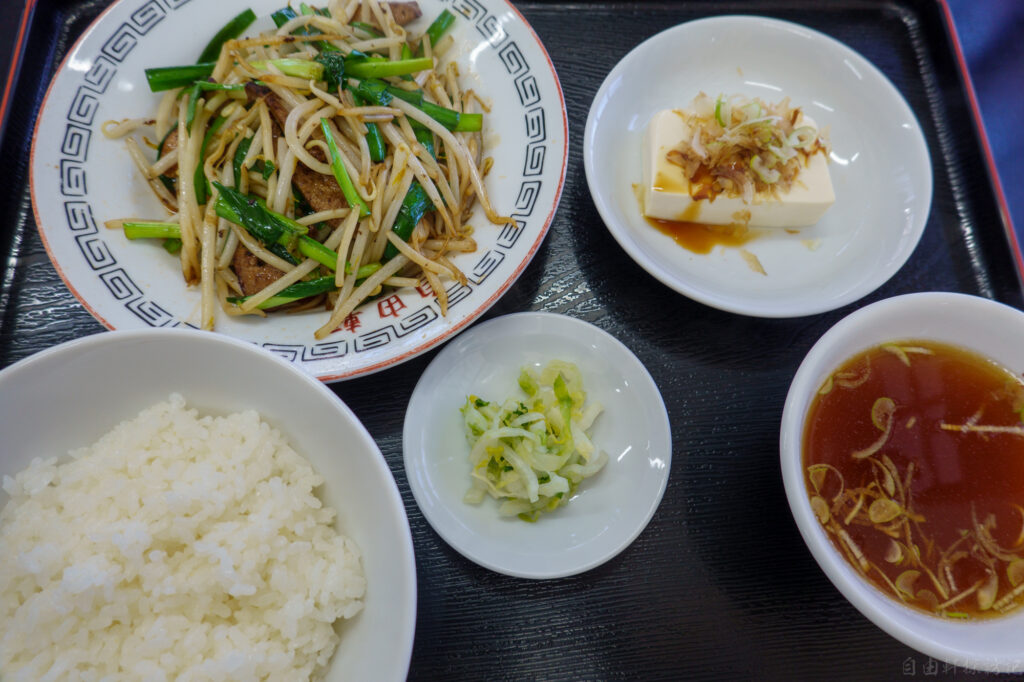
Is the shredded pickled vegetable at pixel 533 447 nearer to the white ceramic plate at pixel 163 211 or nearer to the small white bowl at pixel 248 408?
the white ceramic plate at pixel 163 211

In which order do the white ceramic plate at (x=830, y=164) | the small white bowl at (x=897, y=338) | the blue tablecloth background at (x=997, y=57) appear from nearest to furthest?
1. the small white bowl at (x=897, y=338)
2. the white ceramic plate at (x=830, y=164)
3. the blue tablecloth background at (x=997, y=57)

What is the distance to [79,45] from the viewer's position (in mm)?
1792

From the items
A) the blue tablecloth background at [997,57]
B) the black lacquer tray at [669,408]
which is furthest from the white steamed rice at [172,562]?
the blue tablecloth background at [997,57]

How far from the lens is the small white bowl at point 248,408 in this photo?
1.17 metres

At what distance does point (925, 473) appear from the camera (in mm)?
1602

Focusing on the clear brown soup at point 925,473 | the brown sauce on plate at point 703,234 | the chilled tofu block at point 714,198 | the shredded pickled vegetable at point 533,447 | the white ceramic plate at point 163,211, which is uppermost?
the white ceramic plate at point 163,211

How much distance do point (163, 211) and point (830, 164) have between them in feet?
7.56

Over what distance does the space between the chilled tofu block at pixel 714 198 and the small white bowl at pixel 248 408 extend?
131 centimetres

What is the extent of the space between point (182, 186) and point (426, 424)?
3.31 ft

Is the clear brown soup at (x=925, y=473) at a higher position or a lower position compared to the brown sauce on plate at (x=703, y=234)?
lower

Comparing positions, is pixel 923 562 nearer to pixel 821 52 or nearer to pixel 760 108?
pixel 760 108

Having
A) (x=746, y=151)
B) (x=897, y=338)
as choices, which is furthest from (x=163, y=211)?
(x=897, y=338)

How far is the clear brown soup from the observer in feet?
4.92

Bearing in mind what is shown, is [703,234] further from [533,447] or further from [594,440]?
[533,447]
